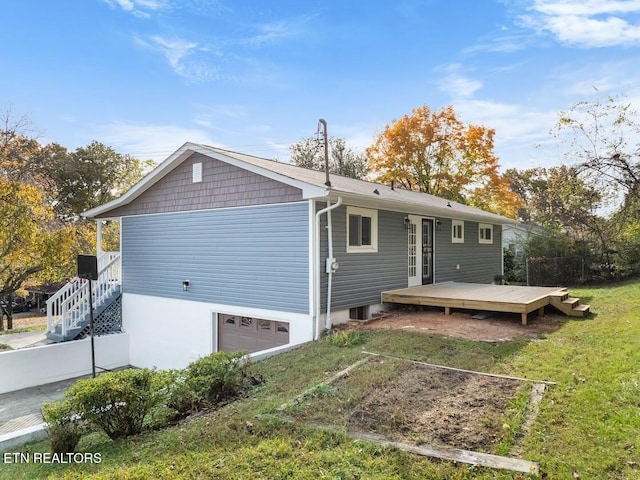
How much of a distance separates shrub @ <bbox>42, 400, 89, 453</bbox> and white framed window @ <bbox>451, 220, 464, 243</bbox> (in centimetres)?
1072

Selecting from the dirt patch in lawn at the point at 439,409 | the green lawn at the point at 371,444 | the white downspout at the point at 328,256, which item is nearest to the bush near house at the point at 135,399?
the green lawn at the point at 371,444

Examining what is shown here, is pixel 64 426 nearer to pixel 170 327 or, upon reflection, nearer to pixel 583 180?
pixel 170 327

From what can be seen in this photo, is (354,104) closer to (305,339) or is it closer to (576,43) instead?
(576,43)

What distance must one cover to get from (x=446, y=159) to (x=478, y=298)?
56.6 feet

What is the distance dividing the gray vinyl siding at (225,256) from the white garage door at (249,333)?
400 millimetres

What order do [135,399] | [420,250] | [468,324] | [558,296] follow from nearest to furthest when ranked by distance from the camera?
[135,399], [468,324], [558,296], [420,250]

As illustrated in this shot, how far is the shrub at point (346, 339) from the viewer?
6.86m

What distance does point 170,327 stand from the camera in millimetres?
10484

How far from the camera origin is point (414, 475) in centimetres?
287

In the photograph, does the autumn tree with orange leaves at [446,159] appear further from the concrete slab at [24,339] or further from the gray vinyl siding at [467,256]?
the concrete slab at [24,339]

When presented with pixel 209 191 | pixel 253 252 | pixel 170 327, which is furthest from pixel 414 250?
pixel 170 327

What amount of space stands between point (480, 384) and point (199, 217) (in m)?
7.34

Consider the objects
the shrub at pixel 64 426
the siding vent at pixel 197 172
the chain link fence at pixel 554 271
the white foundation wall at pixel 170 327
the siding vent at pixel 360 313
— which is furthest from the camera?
the chain link fence at pixel 554 271

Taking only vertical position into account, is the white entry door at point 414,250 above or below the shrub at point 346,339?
above
